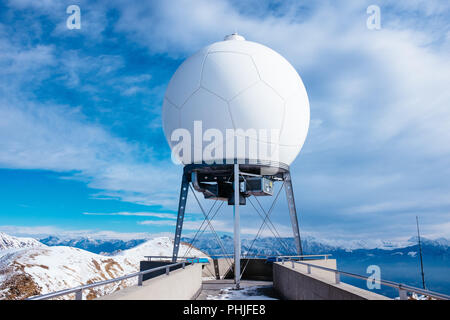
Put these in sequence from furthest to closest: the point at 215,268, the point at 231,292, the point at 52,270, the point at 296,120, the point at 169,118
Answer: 1. the point at 52,270
2. the point at 215,268
3. the point at 169,118
4. the point at 296,120
5. the point at 231,292

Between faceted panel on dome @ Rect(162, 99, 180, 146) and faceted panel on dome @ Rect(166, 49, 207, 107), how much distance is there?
299mm

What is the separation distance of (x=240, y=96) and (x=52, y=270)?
16.8m

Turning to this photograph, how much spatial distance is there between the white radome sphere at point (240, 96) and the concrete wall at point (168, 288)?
542 centimetres

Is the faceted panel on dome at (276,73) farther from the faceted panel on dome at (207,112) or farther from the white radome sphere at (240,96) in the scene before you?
the faceted panel on dome at (207,112)

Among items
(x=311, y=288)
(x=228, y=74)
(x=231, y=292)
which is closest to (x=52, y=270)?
(x=231, y=292)

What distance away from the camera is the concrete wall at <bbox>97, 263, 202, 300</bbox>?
6441 mm

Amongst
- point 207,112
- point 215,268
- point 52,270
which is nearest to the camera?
point 207,112

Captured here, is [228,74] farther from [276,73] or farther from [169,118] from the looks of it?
[169,118]

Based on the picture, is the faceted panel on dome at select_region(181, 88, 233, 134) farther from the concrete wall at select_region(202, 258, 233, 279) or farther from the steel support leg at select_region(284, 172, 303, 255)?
the concrete wall at select_region(202, 258, 233, 279)

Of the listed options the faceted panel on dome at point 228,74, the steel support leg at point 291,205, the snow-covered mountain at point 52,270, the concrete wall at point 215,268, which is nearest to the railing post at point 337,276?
the faceted panel on dome at point 228,74

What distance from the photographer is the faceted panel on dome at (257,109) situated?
1512 centimetres

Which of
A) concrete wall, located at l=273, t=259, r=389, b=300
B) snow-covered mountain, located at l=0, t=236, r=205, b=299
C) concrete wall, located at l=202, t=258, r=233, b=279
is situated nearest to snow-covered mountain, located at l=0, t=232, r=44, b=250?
snow-covered mountain, located at l=0, t=236, r=205, b=299

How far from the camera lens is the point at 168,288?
871 centimetres
